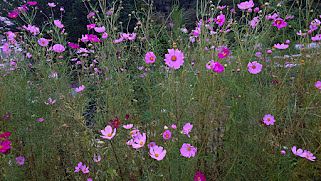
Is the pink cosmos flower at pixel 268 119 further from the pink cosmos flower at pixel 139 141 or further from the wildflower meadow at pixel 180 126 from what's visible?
the pink cosmos flower at pixel 139 141

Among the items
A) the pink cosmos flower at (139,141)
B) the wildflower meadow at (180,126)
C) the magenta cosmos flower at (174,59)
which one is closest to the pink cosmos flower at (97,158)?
the wildflower meadow at (180,126)

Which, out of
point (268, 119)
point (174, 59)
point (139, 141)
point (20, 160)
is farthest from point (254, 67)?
point (20, 160)

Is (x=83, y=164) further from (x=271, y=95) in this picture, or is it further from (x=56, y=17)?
(x=56, y=17)

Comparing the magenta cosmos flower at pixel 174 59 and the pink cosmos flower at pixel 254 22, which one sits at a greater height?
the magenta cosmos flower at pixel 174 59

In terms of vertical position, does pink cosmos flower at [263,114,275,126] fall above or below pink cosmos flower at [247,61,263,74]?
below

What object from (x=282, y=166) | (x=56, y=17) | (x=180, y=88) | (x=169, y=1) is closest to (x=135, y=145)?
(x=180, y=88)

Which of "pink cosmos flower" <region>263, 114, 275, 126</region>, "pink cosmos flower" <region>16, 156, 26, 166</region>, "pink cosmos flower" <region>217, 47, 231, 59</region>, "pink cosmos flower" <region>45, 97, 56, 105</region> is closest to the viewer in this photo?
"pink cosmos flower" <region>263, 114, 275, 126</region>

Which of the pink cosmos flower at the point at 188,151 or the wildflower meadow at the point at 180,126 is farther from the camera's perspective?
the wildflower meadow at the point at 180,126

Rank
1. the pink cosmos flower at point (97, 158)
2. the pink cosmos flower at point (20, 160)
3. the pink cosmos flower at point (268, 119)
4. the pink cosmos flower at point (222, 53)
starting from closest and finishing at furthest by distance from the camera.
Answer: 1. the pink cosmos flower at point (97, 158)
2. the pink cosmos flower at point (268, 119)
3. the pink cosmos flower at point (222, 53)
4. the pink cosmos flower at point (20, 160)

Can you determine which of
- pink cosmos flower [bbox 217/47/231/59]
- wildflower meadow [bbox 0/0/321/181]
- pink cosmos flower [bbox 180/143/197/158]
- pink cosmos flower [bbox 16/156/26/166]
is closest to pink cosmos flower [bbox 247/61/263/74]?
wildflower meadow [bbox 0/0/321/181]

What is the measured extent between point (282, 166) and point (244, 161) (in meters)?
0.17

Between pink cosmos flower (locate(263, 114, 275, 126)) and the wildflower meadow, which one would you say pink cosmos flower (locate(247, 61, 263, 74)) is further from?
pink cosmos flower (locate(263, 114, 275, 126))

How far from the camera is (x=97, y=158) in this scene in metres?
1.70

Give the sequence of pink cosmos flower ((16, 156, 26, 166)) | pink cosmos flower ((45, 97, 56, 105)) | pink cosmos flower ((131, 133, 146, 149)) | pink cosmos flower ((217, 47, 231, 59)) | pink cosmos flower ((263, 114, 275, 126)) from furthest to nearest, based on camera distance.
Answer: pink cosmos flower ((45, 97, 56, 105)) < pink cosmos flower ((16, 156, 26, 166)) < pink cosmos flower ((217, 47, 231, 59)) < pink cosmos flower ((263, 114, 275, 126)) < pink cosmos flower ((131, 133, 146, 149))
